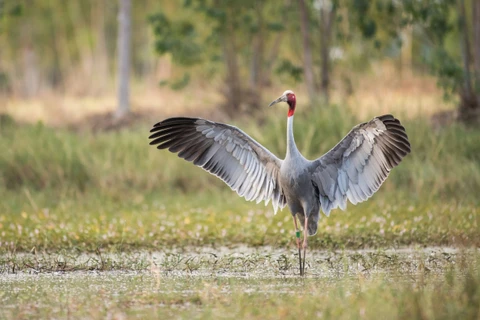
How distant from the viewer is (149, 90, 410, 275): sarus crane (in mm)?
8820

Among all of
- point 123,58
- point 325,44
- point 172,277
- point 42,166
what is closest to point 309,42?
point 325,44

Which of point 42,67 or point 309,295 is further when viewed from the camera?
point 42,67

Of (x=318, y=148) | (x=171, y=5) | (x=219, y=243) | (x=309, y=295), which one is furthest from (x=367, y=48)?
(x=309, y=295)

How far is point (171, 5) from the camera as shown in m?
34.2

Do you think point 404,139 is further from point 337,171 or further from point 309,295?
point 309,295

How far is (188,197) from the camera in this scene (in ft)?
46.8

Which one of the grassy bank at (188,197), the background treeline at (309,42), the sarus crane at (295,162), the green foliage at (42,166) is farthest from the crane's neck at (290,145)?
the background treeline at (309,42)

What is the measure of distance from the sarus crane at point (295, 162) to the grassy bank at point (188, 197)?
0.96 m

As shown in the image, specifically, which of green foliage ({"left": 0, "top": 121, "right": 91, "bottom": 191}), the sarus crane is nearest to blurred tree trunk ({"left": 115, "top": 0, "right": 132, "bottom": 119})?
green foliage ({"left": 0, "top": 121, "right": 91, "bottom": 191})

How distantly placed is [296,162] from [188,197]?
18.7 ft

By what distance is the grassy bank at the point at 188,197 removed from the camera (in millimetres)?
10297

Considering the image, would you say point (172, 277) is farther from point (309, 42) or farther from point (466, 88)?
point (309, 42)

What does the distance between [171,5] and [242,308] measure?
95.4 feet

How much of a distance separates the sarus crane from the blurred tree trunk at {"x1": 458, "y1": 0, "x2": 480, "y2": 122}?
915cm
